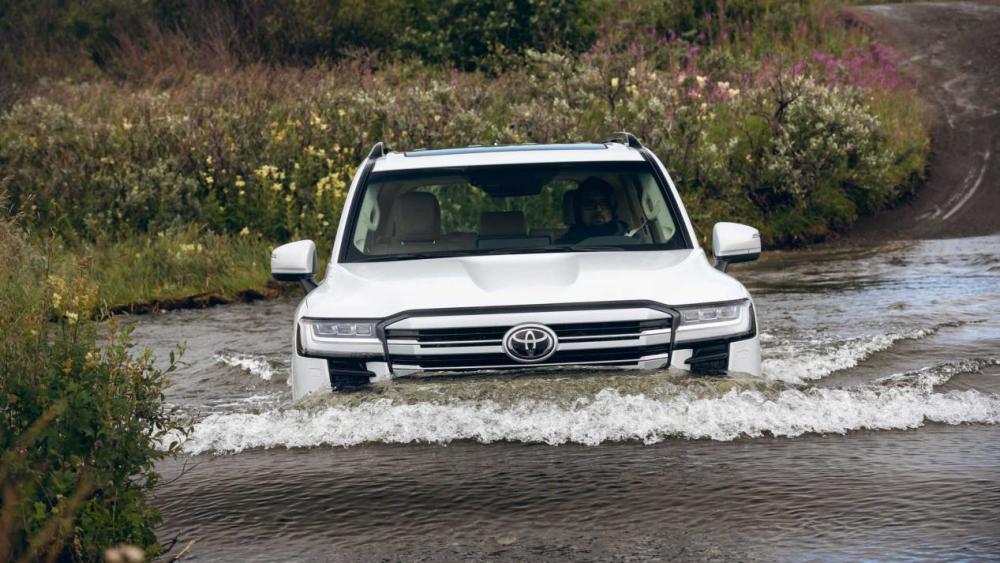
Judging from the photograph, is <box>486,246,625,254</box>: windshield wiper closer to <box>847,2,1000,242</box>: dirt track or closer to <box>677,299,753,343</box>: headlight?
<box>677,299,753,343</box>: headlight

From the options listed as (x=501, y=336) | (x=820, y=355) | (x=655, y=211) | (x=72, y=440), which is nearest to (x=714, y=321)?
(x=501, y=336)

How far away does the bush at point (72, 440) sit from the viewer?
16.0 ft

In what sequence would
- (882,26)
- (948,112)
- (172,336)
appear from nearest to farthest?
(172,336)
(948,112)
(882,26)

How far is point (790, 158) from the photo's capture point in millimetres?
20391

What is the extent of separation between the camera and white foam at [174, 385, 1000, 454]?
275 inches

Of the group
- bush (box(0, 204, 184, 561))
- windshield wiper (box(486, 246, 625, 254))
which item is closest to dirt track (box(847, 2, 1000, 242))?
windshield wiper (box(486, 246, 625, 254))

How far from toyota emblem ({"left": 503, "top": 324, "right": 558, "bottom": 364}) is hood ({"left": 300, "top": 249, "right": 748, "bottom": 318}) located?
0.14 m

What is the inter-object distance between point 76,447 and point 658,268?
318 cm

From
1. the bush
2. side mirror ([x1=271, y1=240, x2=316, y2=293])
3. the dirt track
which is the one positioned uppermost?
the bush

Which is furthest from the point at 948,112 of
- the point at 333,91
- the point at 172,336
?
the point at 172,336

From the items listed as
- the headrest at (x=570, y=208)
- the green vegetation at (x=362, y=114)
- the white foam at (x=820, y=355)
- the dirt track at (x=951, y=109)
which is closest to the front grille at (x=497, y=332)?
the headrest at (x=570, y=208)

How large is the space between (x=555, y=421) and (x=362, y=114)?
13482 millimetres

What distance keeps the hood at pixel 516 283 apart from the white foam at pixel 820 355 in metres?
2.69

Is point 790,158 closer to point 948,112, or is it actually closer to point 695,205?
point 695,205
